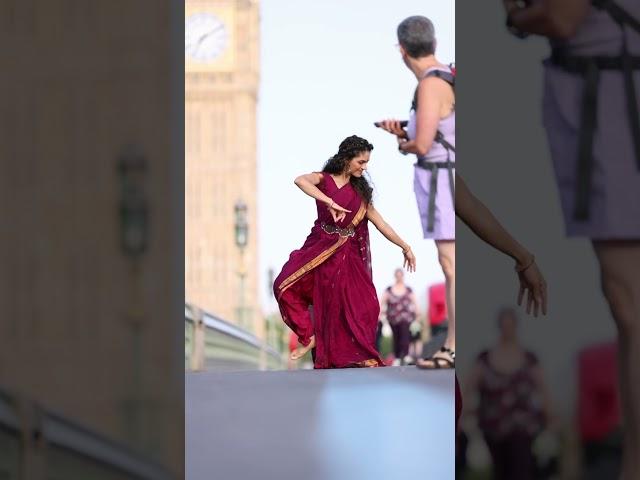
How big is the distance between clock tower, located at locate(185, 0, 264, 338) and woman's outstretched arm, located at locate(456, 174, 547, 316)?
185ft

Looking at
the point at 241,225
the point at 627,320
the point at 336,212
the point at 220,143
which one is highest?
the point at 220,143

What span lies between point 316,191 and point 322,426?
2841 mm

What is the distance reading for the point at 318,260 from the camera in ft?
30.7

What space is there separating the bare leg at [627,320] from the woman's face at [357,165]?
5963 mm

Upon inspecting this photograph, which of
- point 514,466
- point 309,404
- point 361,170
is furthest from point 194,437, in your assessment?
point 361,170

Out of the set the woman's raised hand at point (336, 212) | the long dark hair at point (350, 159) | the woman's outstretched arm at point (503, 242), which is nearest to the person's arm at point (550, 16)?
the woman's outstretched arm at point (503, 242)

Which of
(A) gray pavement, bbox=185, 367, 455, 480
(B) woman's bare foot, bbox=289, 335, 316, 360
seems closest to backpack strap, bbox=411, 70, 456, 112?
(A) gray pavement, bbox=185, 367, 455, 480

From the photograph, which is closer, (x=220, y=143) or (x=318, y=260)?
(x=318, y=260)
